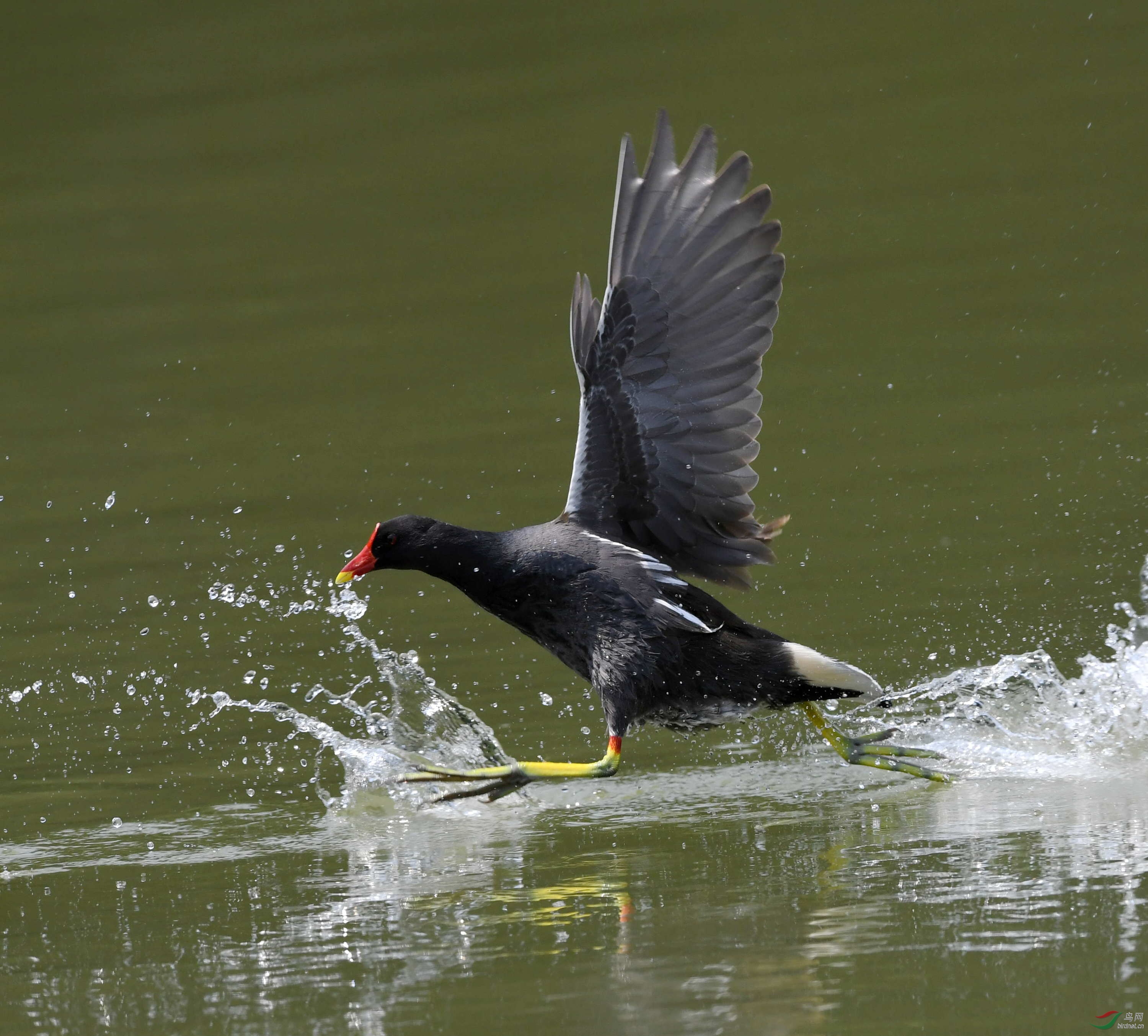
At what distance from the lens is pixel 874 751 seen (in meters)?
4.66

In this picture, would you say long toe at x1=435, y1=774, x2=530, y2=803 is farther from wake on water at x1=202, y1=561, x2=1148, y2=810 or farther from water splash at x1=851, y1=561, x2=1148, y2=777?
water splash at x1=851, y1=561, x2=1148, y2=777

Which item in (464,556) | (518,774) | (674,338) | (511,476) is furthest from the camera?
(511,476)

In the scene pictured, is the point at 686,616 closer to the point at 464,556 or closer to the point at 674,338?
the point at 464,556

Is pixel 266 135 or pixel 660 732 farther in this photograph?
pixel 266 135

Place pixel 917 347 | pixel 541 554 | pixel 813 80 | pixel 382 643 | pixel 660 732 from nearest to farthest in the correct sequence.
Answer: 1. pixel 541 554
2. pixel 660 732
3. pixel 382 643
4. pixel 917 347
5. pixel 813 80

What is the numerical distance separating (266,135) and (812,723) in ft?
27.7

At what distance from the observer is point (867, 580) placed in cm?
584

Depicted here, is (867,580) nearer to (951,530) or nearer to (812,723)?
(951,530)

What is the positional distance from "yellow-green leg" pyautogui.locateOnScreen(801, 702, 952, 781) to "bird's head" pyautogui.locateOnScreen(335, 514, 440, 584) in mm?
1015

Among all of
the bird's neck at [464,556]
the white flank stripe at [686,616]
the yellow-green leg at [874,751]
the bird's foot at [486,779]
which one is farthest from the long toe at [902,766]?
the bird's neck at [464,556]

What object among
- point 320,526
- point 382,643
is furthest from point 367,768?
point 320,526

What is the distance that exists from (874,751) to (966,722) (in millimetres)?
279

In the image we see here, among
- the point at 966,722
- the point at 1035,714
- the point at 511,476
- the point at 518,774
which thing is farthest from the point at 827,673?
the point at 511,476

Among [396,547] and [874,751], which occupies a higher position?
[396,547]
